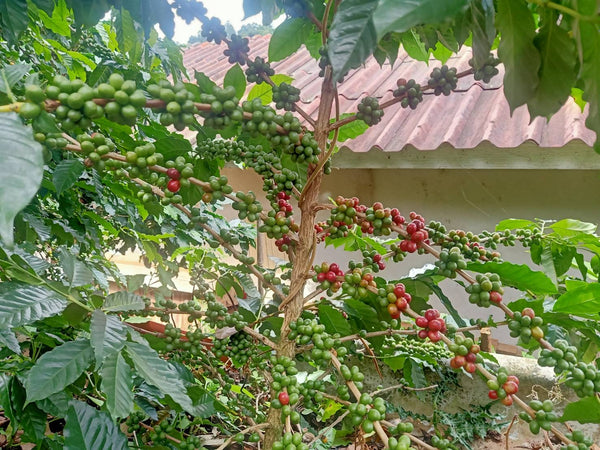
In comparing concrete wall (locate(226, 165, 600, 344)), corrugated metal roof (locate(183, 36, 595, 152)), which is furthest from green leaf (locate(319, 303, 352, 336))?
concrete wall (locate(226, 165, 600, 344))

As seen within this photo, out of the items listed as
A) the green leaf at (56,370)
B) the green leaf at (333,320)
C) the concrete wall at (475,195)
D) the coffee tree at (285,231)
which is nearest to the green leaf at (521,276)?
the coffee tree at (285,231)

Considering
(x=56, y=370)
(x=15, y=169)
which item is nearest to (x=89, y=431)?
(x=56, y=370)

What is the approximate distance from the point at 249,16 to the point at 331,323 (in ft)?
1.79

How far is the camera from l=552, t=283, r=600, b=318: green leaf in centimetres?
60

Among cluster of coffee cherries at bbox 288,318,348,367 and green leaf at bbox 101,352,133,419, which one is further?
cluster of coffee cherries at bbox 288,318,348,367

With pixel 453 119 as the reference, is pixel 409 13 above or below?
below

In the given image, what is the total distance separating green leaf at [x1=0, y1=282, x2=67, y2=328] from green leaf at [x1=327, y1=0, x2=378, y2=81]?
1.62 ft

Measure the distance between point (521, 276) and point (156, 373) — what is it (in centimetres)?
56

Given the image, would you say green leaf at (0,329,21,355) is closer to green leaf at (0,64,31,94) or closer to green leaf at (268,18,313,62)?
green leaf at (0,64,31,94)

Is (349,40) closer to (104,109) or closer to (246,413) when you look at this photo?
(104,109)

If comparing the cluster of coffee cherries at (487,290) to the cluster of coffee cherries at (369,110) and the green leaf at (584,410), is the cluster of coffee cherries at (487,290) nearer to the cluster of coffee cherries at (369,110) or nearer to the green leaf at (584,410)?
the green leaf at (584,410)

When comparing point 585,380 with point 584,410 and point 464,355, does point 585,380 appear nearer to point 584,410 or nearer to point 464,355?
point 584,410

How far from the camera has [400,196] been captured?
6.93 feet

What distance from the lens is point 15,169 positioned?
0.29m
